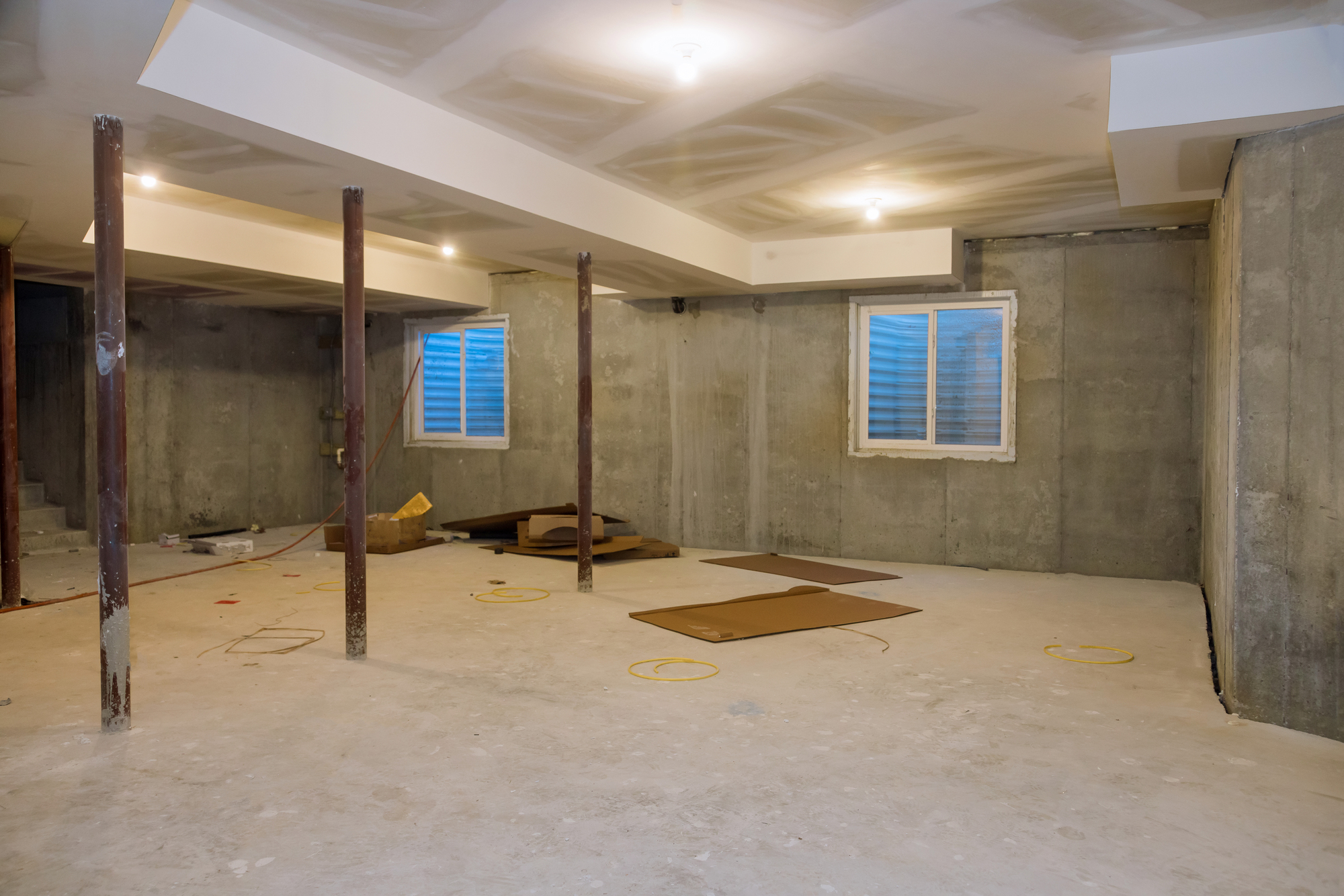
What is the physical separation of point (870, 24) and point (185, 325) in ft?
28.2

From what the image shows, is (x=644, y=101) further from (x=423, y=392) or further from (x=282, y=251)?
(x=423, y=392)

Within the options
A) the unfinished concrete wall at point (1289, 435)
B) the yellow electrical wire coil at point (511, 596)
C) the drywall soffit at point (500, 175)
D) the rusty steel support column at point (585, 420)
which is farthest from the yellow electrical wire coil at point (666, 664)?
the drywall soffit at point (500, 175)

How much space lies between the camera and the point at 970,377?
7.77 m

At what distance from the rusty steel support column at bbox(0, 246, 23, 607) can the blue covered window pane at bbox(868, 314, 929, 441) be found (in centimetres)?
675

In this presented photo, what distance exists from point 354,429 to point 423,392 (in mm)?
5950

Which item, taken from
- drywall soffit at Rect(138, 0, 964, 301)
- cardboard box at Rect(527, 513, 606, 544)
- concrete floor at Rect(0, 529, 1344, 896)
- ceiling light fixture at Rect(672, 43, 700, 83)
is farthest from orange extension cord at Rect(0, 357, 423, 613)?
ceiling light fixture at Rect(672, 43, 700, 83)

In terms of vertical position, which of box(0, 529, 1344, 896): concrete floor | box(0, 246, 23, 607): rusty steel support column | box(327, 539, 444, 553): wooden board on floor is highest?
box(0, 246, 23, 607): rusty steel support column

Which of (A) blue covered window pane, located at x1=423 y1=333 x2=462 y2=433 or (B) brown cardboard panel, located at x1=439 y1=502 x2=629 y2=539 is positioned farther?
(A) blue covered window pane, located at x1=423 y1=333 x2=462 y2=433

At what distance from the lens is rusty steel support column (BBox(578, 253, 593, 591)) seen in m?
6.39

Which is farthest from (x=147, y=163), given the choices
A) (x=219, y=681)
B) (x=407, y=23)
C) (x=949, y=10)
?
(x=949, y=10)

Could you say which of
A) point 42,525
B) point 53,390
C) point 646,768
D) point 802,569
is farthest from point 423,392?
point 646,768

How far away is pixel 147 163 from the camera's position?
4.38 metres

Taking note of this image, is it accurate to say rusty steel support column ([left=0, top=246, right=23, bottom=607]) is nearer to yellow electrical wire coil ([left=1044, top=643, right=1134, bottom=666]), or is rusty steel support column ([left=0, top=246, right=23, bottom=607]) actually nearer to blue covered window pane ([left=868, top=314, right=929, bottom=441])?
yellow electrical wire coil ([left=1044, top=643, right=1134, bottom=666])

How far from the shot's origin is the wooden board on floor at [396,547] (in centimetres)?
829
